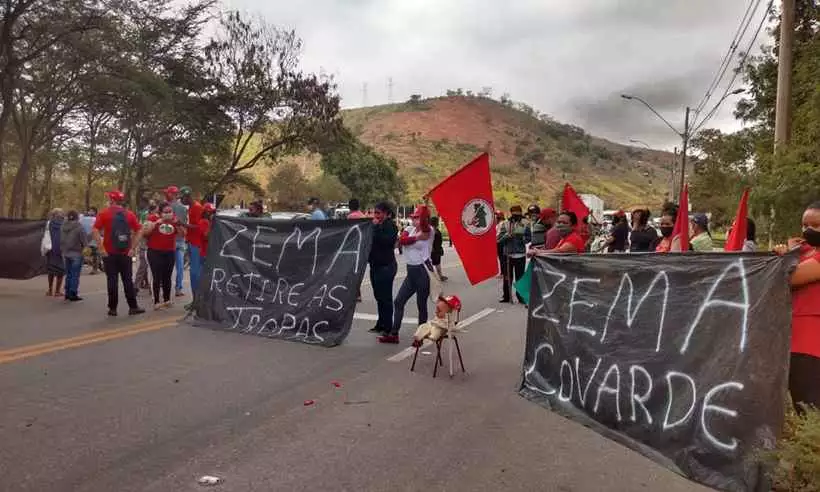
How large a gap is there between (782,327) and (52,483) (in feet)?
13.6

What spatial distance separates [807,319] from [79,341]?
719 centimetres

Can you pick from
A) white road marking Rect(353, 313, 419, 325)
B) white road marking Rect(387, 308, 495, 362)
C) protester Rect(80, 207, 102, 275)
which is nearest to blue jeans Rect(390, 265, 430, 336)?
white road marking Rect(387, 308, 495, 362)

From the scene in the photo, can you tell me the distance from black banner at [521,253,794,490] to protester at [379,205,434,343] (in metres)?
2.69

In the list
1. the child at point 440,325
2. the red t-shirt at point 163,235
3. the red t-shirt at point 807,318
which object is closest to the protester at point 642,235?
the child at point 440,325

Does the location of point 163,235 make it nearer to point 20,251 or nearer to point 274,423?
point 20,251

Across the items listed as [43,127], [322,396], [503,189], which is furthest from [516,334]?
[503,189]

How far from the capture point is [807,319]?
3840mm

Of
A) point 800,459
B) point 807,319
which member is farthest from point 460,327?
point 800,459

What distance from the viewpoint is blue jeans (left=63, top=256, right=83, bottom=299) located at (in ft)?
37.4

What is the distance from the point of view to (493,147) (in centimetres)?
16725

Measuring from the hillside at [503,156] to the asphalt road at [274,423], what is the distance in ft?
274

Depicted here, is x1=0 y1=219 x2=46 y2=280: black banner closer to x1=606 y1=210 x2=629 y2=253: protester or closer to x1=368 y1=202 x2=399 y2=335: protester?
x1=368 y1=202 x2=399 y2=335: protester

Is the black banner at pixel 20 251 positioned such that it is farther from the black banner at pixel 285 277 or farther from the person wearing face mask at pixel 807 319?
the person wearing face mask at pixel 807 319

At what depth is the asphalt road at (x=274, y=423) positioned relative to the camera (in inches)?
161
